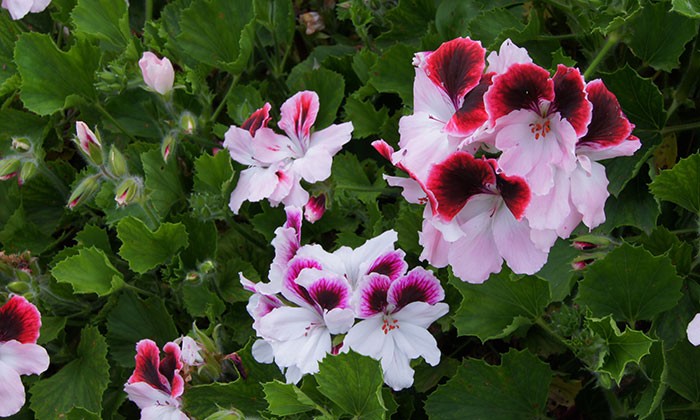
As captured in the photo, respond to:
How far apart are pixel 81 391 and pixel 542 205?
44.7 inches

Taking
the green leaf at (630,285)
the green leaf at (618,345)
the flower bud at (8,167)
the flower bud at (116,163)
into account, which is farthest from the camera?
the flower bud at (8,167)

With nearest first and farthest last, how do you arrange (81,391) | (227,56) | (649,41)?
(649,41), (81,391), (227,56)

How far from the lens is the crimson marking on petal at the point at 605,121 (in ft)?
3.63

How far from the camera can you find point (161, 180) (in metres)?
1.89

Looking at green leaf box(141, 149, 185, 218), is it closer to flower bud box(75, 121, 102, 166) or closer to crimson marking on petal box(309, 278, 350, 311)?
flower bud box(75, 121, 102, 166)

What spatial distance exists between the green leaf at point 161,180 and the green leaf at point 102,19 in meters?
0.36

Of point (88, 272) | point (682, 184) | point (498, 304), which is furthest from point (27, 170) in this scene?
point (682, 184)

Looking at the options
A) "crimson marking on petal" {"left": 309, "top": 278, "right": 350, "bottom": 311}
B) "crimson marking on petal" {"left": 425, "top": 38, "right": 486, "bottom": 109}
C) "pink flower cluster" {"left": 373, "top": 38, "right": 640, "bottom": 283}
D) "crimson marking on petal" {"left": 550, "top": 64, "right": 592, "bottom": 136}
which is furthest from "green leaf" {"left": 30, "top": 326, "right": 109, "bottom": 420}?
"crimson marking on petal" {"left": 550, "top": 64, "right": 592, "bottom": 136}

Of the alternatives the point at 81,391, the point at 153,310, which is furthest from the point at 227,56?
the point at 81,391

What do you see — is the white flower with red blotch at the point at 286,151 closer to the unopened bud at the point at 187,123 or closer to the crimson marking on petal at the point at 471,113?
the unopened bud at the point at 187,123

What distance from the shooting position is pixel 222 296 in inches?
70.2

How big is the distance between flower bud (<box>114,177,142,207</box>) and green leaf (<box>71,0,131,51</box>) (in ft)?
1.69

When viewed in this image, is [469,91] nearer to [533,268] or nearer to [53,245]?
[533,268]

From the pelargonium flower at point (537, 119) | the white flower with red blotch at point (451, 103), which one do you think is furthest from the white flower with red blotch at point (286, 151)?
the pelargonium flower at point (537, 119)
